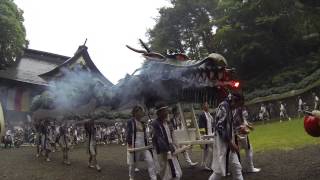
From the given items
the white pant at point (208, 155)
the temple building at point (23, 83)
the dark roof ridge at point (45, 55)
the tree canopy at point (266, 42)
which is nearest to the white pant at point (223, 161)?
the white pant at point (208, 155)

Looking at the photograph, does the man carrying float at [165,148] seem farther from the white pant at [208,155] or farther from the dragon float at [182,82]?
the white pant at [208,155]

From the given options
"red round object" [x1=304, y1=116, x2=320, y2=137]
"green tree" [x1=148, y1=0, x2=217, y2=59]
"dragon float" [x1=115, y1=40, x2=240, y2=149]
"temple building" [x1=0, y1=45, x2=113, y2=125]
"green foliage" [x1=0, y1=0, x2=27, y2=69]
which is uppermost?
"green tree" [x1=148, y1=0, x2=217, y2=59]

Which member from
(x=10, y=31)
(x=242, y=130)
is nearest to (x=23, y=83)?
(x=10, y=31)

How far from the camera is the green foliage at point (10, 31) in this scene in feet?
116

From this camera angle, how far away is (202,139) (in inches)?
444

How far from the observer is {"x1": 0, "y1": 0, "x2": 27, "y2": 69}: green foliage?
35.3 meters

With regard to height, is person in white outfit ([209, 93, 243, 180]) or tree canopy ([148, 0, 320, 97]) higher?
tree canopy ([148, 0, 320, 97])

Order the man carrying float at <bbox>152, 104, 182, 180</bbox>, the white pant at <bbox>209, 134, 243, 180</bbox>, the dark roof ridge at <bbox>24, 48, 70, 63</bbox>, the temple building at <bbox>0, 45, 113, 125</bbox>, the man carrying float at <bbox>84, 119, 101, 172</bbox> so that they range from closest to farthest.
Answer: the white pant at <bbox>209, 134, 243, 180</bbox>
the man carrying float at <bbox>152, 104, 182, 180</bbox>
the man carrying float at <bbox>84, 119, 101, 172</bbox>
the temple building at <bbox>0, 45, 113, 125</bbox>
the dark roof ridge at <bbox>24, 48, 70, 63</bbox>

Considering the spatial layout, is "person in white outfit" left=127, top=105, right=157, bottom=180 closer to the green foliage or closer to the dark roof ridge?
the green foliage

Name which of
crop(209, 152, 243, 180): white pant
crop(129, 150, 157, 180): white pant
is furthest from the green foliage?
crop(209, 152, 243, 180): white pant

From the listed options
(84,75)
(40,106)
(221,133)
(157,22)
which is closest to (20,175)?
(40,106)

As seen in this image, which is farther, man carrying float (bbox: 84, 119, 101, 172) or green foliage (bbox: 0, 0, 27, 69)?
green foliage (bbox: 0, 0, 27, 69)

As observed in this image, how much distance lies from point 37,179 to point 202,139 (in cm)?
546

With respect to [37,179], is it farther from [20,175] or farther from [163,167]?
[163,167]
